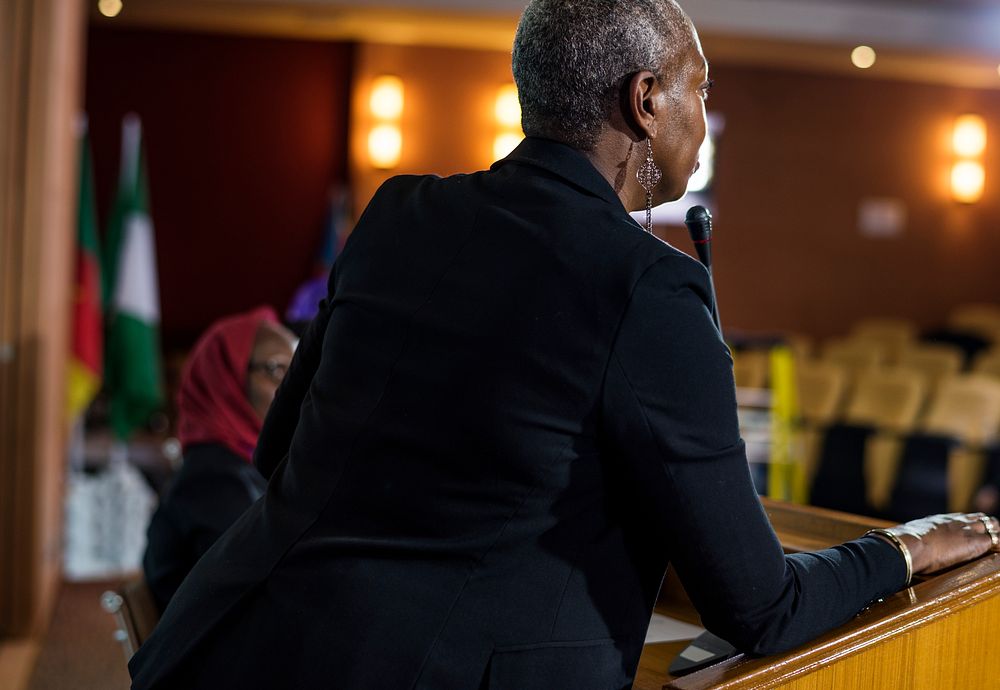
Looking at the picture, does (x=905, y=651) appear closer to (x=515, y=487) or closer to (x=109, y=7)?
(x=515, y=487)

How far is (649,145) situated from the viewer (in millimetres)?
1124

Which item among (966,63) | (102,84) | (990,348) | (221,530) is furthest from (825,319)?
(221,530)

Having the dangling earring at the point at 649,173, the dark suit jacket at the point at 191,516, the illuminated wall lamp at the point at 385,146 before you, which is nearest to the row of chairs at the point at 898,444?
the illuminated wall lamp at the point at 385,146

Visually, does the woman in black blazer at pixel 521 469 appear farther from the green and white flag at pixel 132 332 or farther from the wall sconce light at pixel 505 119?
the wall sconce light at pixel 505 119

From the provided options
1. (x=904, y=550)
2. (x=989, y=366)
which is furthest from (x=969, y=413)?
(x=904, y=550)

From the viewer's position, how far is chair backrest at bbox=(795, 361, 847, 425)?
7.57 m

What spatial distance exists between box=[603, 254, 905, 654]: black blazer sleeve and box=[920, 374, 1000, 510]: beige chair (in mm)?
5776

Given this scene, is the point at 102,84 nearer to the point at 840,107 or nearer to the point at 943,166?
the point at 840,107

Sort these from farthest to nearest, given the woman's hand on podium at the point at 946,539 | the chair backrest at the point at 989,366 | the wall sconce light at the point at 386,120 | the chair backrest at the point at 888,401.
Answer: the wall sconce light at the point at 386,120 → the chair backrest at the point at 989,366 → the chair backrest at the point at 888,401 → the woman's hand on podium at the point at 946,539

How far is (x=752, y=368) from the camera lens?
26.3ft

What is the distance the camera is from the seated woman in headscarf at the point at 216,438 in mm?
2012

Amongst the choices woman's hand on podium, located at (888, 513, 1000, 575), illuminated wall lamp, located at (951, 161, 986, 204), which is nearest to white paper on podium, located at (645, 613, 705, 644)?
woman's hand on podium, located at (888, 513, 1000, 575)

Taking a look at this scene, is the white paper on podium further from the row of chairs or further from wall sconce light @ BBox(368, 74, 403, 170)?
wall sconce light @ BBox(368, 74, 403, 170)

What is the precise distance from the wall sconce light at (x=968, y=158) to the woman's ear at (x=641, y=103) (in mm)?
10437
